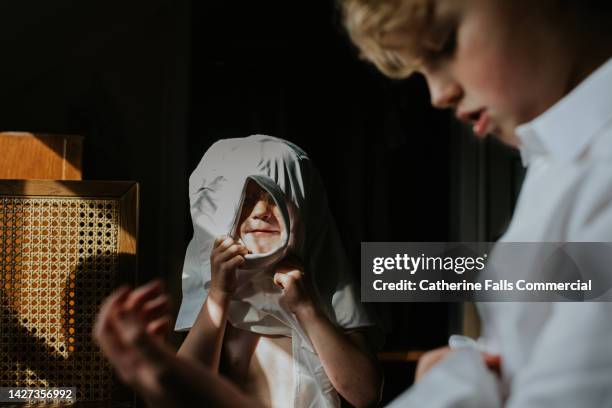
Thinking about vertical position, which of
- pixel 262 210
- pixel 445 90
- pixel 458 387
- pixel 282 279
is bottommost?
pixel 458 387

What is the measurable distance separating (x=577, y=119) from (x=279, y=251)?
1.59ft

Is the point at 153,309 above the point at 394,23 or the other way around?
the other way around

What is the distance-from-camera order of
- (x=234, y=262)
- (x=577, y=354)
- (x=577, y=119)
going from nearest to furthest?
1. (x=577, y=354)
2. (x=577, y=119)
3. (x=234, y=262)

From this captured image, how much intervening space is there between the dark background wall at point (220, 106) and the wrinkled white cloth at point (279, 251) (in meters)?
0.03

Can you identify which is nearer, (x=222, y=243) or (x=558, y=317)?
(x=558, y=317)

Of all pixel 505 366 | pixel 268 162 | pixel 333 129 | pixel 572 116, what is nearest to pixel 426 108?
pixel 333 129

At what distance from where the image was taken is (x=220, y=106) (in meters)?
1.05

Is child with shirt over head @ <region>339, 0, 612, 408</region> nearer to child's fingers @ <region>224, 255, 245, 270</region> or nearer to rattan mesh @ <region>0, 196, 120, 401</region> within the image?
child's fingers @ <region>224, 255, 245, 270</region>

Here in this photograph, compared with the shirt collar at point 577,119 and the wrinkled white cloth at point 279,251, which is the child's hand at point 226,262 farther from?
the shirt collar at point 577,119

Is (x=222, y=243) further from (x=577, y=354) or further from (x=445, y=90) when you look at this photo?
(x=577, y=354)

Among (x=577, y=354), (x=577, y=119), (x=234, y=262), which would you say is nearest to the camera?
(x=577, y=354)

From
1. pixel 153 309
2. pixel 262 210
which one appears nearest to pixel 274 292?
pixel 262 210

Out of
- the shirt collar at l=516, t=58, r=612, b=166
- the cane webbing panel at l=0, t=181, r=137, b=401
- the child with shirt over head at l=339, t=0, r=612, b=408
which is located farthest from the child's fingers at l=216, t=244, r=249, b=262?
the shirt collar at l=516, t=58, r=612, b=166

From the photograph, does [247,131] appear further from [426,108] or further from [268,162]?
[426,108]
